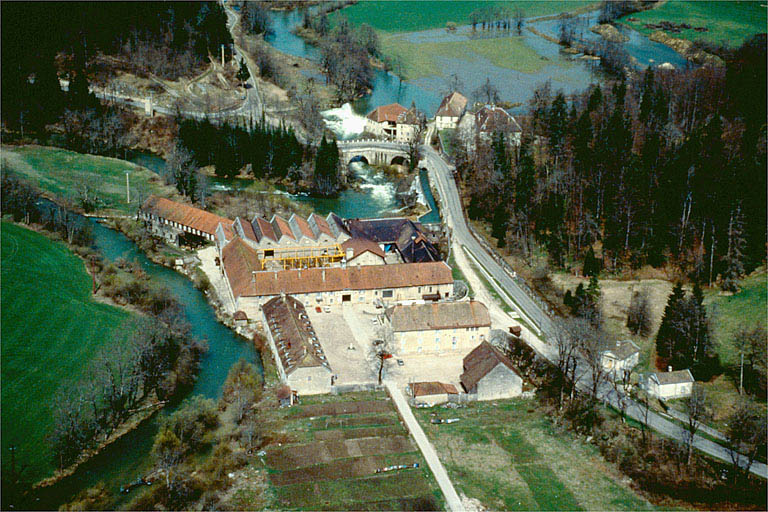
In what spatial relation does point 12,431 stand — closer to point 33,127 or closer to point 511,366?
point 511,366

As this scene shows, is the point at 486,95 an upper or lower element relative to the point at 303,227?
upper

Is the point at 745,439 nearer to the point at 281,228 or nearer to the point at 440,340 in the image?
the point at 440,340

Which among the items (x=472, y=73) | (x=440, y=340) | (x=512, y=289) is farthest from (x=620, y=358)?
(x=472, y=73)

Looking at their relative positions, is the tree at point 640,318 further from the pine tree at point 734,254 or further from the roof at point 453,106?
the roof at point 453,106

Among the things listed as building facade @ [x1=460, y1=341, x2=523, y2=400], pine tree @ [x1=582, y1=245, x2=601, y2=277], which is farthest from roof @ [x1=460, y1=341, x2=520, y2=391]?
pine tree @ [x1=582, y1=245, x2=601, y2=277]

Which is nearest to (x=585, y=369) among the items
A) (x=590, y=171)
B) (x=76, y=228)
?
(x=590, y=171)

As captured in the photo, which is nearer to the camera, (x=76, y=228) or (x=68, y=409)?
(x=68, y=409)
